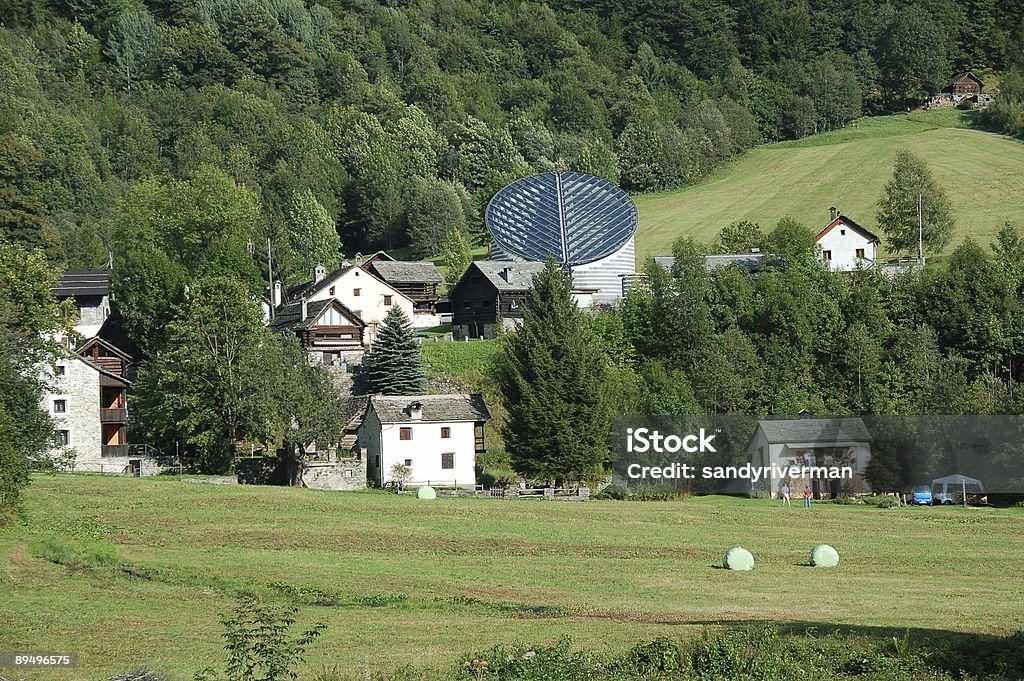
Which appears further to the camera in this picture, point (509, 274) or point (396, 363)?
point (509, 274)

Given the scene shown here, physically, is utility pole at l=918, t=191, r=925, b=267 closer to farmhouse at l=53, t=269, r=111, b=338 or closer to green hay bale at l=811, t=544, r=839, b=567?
farmhouse at l=53, t=269, r=111, b=338

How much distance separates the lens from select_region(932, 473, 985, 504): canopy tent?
55875 millimetres

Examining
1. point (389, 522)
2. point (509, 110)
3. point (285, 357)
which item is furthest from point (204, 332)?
point (509, 110)

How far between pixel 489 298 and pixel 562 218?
13180 millimetres

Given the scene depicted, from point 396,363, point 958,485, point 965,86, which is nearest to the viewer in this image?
point 958,485

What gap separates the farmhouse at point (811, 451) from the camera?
56.6 m

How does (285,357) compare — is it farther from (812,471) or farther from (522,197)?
(522,197)

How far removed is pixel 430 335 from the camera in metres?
83.0

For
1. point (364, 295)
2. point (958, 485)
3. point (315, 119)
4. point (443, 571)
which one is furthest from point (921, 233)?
point (315, 119)

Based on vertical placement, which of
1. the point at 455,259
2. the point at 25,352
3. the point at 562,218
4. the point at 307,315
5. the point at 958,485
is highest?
the point at 562,218

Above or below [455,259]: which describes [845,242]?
below

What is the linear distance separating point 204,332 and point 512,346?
14395 millimetres

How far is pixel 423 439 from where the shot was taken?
61844 millimetres

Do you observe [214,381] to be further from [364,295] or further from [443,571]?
[443,571]
